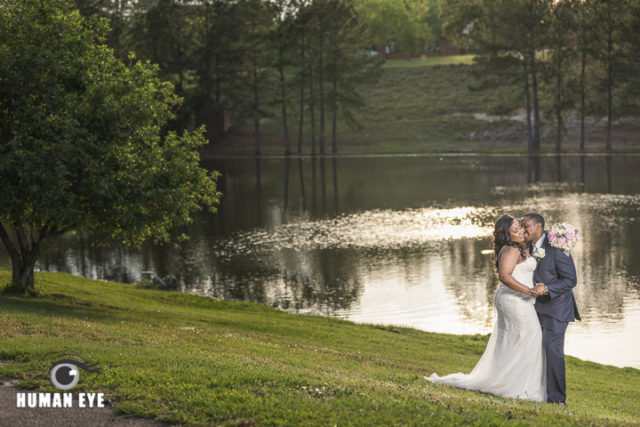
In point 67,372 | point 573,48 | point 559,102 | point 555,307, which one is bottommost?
point 67,372

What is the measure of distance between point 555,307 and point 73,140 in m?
15.9

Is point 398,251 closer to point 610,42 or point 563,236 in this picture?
point 563,236

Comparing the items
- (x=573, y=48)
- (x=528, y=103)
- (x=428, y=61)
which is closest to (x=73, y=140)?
(x=528, y=103)

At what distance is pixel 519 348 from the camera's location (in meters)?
12.7

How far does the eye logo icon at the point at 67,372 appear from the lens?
11339mm

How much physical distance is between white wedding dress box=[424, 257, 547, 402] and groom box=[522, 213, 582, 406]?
11cm

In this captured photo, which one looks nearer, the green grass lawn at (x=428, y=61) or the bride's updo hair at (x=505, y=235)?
the bride's updo hair at (x=505, y=235)

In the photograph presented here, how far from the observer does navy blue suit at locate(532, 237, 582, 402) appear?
12562mm

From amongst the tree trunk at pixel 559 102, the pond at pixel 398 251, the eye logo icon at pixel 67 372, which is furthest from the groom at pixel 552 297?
the tree trunk at pixel 559 102

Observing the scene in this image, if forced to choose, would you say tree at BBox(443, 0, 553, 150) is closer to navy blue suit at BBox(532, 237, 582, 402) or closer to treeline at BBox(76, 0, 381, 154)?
treeline at BBox(76, 0, 381, 154)

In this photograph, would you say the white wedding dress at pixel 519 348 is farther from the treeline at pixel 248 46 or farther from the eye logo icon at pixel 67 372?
the treeline at pixel 248 46

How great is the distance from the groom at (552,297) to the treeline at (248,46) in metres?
86.4

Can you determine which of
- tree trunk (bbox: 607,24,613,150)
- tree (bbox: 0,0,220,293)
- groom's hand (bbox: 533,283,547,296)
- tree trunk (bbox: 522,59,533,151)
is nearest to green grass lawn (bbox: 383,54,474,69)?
tree trunk (bbox: 522,59,533,151)

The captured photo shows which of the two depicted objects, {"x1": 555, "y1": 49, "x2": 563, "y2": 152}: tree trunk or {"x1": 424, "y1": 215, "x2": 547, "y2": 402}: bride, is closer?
{"x1": 424, "y1": 215, "x2": 547, "y2": 402}: bride
